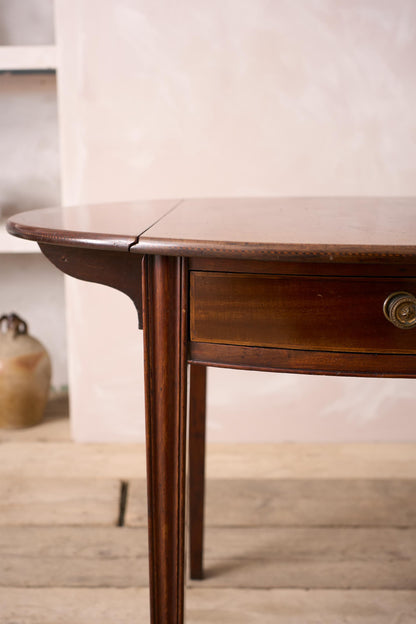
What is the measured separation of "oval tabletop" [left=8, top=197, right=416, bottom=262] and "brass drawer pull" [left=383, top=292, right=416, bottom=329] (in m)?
0.06

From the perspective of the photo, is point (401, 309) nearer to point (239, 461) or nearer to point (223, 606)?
point (223, 606)

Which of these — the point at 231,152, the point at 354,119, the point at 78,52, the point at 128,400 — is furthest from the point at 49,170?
the point at 354,119

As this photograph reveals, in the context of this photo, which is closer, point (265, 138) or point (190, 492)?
point (190, 492)

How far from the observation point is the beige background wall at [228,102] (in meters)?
1.58

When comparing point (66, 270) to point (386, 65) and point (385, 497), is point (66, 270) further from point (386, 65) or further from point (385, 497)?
point (386, 65)

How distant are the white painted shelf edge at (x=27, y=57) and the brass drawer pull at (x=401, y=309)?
4.45 ft

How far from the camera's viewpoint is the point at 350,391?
1781 mm

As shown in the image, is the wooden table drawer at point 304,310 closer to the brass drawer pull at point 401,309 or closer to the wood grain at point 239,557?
the brass drawer pull at point 401,309

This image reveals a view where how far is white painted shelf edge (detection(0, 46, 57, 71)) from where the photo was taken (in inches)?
64.0

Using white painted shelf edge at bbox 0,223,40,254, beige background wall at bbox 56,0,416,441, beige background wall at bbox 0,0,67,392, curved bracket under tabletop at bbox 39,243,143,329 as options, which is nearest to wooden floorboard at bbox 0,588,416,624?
curved bracket under tabletop at bbox 39,243,143,329

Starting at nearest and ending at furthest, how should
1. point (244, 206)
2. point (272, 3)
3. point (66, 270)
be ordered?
point (66, 270)
point (244, 206)
point (272, 3)

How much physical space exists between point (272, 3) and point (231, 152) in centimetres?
39

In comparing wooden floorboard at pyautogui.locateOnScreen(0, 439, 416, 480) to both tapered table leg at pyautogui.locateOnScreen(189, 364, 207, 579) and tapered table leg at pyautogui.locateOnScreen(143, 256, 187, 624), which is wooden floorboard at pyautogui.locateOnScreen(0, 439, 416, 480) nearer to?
tapered table leg at pyautogui.locateOnScreen(189, 364, 207, 579)

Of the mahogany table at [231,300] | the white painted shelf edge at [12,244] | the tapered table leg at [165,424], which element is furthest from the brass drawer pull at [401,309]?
the white painted shelf edge at [12,244]
